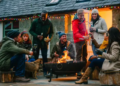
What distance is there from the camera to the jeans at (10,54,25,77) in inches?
289

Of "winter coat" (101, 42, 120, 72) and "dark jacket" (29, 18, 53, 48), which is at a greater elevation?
"dark jacket" (29, 18, 53, 48)

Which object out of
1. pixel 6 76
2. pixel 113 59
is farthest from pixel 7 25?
pixel 113 59

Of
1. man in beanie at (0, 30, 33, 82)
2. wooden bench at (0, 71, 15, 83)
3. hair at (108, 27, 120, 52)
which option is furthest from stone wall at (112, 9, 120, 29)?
wooden bench at (0, 71, 15, 83)

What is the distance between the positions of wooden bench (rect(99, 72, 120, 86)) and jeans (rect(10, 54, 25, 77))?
2.34 m

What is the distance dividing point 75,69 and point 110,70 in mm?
1641

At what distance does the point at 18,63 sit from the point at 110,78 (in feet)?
8.69

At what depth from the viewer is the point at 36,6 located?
14766 mm

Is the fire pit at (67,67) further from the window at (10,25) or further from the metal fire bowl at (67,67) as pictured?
the window at (10,25)

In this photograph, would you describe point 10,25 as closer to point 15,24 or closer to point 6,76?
point 15,24

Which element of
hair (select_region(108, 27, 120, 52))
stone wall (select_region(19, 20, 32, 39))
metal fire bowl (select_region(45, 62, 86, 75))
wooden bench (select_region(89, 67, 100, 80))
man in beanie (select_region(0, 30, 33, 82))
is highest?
stone wall (select_region(19, 20, 32, 39))

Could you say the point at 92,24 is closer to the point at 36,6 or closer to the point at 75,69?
the point at 75,69

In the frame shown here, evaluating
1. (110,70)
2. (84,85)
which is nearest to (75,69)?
(84,85)

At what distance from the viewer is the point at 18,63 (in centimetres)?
741

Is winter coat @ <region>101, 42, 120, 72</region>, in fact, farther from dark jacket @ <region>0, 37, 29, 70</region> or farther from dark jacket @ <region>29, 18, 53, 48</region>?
dark jacket @ <region>29, 18, 53, 48</region>
